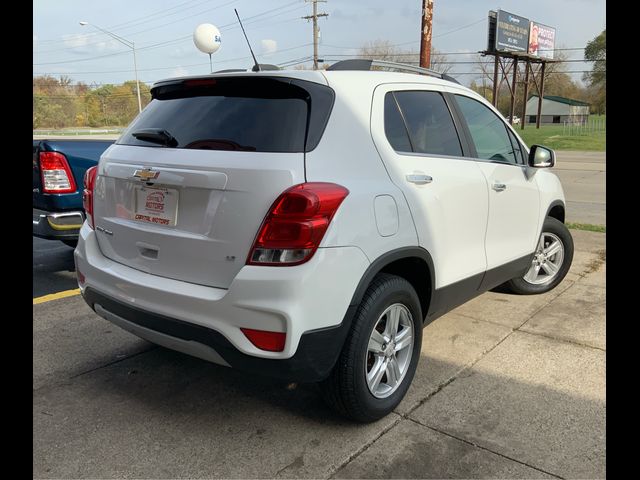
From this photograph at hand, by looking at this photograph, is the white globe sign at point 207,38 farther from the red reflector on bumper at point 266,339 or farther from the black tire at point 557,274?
the red reflector on bumper at point 266,339

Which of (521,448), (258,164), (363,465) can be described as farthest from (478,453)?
(258,164)

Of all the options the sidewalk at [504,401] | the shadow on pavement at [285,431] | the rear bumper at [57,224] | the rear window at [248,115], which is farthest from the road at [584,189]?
the rear bumper at [57,224]

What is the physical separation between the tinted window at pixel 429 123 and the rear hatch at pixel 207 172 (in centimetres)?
66

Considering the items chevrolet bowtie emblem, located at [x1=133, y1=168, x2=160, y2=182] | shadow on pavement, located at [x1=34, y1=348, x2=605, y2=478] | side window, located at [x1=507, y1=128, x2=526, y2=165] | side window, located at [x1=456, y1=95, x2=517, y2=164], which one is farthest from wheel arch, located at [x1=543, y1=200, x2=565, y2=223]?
chevrolet bowtie emblem, located at [x1=133, y1=168, x2=160, y2=182]

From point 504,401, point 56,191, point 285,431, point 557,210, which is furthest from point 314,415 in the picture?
point 56,191

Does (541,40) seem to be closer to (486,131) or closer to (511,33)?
(511,33)

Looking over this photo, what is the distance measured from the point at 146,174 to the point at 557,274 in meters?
3.93

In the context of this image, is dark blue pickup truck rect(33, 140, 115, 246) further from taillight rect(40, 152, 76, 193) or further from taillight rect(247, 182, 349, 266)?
taillight rect(247, 182, 349, 266)

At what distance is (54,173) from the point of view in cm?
525

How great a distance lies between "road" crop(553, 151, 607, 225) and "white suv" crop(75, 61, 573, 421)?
108 inches

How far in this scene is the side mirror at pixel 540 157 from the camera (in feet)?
Answer: 13.6

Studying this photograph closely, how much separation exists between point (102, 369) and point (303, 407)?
1415 millimetres

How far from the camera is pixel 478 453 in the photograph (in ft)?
A: 8.48

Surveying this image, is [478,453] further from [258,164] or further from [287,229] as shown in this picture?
[258,164]
